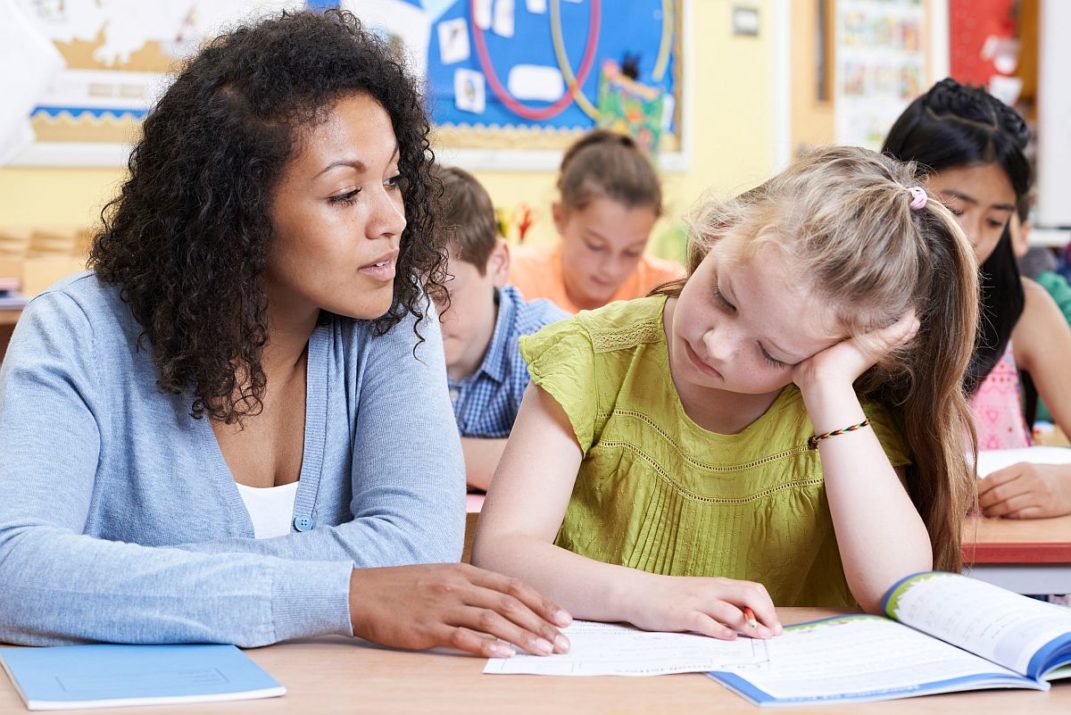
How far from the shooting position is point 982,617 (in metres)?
1.02

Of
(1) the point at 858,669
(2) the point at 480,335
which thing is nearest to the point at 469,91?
(2) the point at 480,335

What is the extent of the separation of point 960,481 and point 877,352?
17 centimetres

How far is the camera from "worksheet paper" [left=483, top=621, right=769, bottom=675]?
937 mm

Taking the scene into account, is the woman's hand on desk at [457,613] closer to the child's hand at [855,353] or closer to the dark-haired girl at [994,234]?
the child's hand at [855,353]

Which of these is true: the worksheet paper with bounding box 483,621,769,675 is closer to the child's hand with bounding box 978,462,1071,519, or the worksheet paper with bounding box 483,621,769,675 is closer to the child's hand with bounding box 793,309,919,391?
the child's hand with bounding box 793,309,919,391

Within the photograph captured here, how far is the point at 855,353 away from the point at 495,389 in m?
1.06

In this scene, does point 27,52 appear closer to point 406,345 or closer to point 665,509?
point 406,345

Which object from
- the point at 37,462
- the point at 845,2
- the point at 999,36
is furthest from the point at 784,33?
the point at 37,462

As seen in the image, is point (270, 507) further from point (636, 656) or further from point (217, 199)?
point (636, 656)

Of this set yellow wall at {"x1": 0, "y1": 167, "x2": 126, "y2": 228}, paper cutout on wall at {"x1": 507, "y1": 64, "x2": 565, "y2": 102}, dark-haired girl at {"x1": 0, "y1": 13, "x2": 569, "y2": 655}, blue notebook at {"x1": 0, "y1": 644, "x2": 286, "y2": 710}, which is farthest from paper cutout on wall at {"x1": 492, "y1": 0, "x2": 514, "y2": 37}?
blue notebook at {"x1": 0, "y1": 644, "x2": 286, "y2": 710}

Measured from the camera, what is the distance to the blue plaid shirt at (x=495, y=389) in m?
2.21

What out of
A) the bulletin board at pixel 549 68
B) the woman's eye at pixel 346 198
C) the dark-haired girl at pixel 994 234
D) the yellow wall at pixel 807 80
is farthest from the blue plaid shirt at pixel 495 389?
the yellow wall at pixel 807 80

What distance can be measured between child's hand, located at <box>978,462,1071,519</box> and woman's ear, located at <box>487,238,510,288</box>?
1008 millimetres

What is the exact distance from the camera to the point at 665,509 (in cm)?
138
